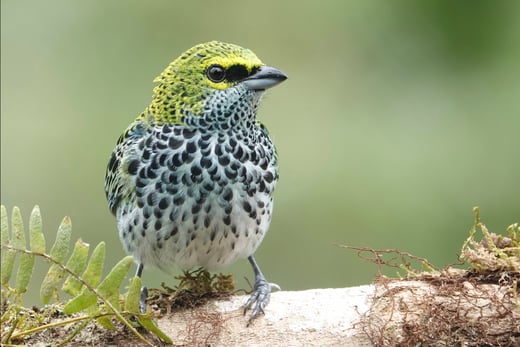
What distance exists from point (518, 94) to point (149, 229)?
4404 mm

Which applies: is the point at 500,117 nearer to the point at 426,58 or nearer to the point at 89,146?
the point at 426,58

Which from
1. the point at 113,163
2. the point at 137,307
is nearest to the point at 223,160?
the point at 113,163

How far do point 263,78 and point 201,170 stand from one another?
594 millimetres

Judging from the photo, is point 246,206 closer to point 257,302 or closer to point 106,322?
point 257,302

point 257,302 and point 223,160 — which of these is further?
point 223,160

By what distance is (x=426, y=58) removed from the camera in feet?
29.5

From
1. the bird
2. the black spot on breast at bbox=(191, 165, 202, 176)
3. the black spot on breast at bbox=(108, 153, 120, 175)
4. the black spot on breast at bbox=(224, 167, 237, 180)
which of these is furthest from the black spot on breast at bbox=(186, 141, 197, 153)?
the black spot on breast at bbox=(108, 153, 120, 175)

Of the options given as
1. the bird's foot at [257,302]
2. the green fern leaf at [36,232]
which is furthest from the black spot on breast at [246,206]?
the green fern leaf at [36,232]

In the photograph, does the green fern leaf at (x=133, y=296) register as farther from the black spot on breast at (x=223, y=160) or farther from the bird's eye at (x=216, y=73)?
the bird's eye at (x=216, y=73)

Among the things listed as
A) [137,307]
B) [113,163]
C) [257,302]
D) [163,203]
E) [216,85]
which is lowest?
[257,302]

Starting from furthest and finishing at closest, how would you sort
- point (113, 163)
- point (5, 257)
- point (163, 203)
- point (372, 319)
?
point (113, 163), point (163, 203), point (372, 319), point (5, 257)

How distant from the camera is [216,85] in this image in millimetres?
5008

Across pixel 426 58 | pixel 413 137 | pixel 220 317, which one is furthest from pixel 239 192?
pixel 426 58

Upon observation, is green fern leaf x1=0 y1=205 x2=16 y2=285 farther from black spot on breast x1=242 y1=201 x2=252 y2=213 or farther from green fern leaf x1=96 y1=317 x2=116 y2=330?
black spot on breast x1=242 y1=201 x2=252 y2=213
